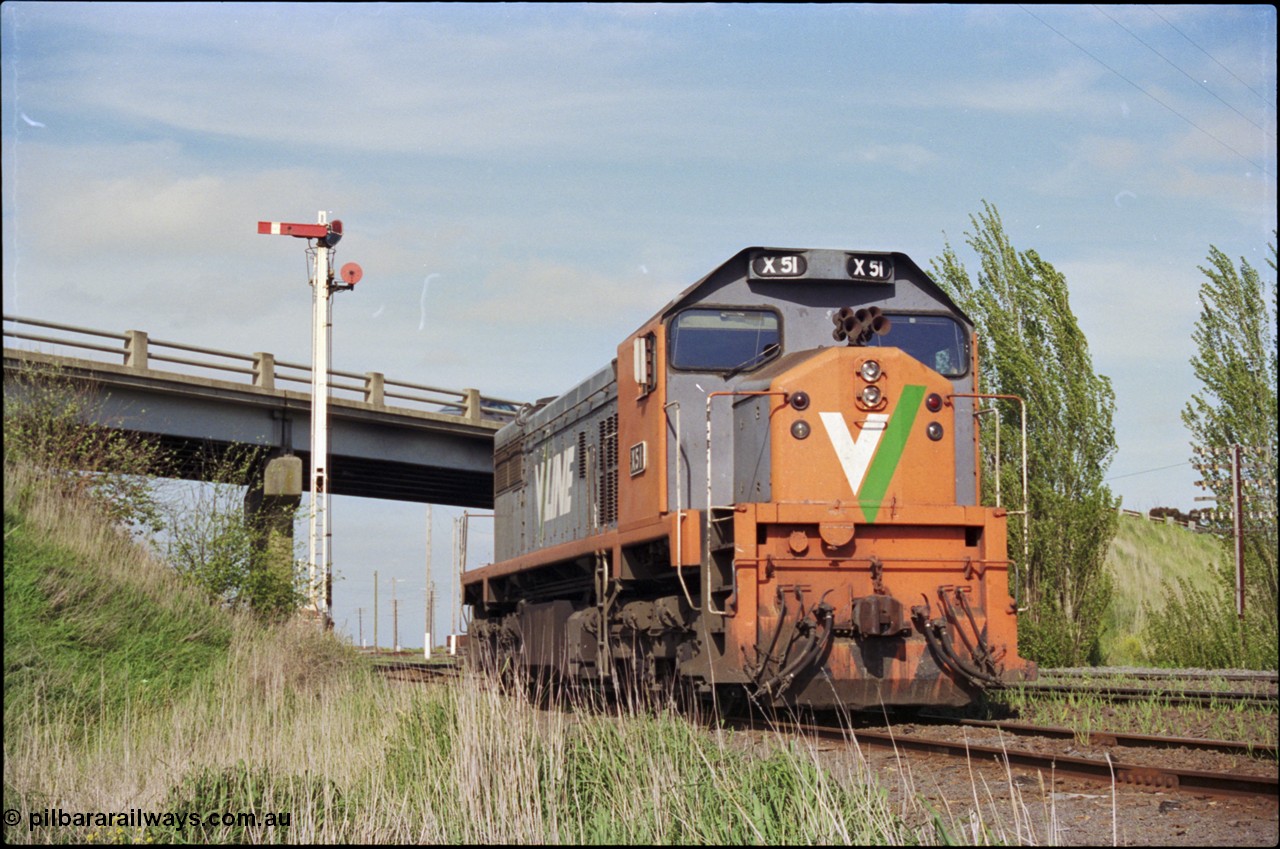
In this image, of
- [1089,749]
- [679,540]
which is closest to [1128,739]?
[1089,749]

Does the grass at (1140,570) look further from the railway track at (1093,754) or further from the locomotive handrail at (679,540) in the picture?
the locomotive handrail at (679,540)

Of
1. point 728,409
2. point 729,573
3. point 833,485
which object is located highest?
point 728,409

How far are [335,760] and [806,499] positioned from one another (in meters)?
4.09

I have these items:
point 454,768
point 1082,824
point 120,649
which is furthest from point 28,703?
point 1082,824

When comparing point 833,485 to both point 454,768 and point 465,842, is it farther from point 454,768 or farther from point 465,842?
point 465,842

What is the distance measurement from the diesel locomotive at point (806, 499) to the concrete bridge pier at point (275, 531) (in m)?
6.75

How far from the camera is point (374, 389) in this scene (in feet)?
105

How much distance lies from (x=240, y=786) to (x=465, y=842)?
1.77m

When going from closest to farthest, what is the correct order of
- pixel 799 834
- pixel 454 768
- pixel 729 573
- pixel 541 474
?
pixel 799 834 → pixel 454 768 → pixel 729 573 → pixel 541 474

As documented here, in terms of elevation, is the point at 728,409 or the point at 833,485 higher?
the point at 728,409

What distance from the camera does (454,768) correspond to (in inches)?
299

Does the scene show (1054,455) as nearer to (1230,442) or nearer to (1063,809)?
(1230,442)

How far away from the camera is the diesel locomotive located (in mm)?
10086

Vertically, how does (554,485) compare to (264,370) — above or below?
below
